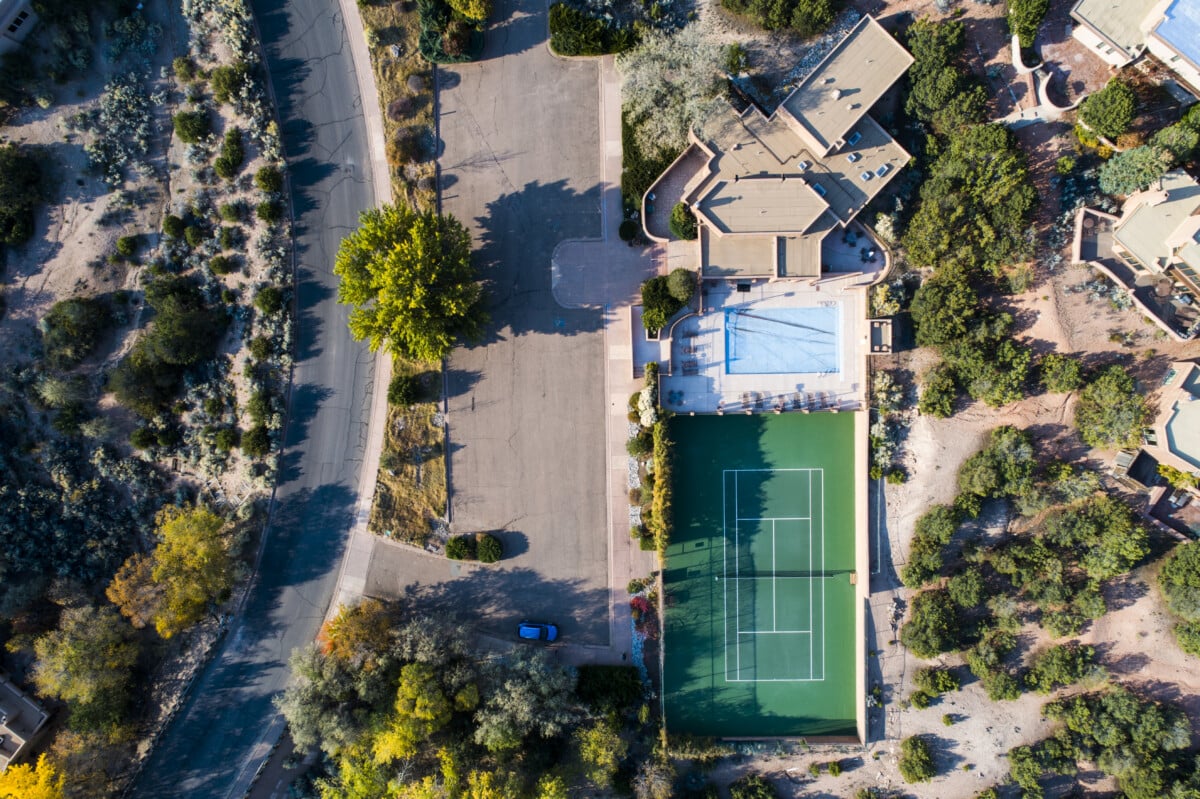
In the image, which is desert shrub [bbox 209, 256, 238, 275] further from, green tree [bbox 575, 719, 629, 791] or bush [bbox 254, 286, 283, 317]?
green tree [bbox 575, 719, 629, 791]

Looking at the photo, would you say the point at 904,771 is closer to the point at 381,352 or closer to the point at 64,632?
the point at 381,352

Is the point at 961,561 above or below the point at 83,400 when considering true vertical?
below

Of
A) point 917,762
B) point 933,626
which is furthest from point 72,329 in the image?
point 917,762

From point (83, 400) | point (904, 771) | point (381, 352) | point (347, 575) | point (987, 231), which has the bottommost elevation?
point (904, 771)

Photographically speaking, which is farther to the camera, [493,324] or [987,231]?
[493,324]

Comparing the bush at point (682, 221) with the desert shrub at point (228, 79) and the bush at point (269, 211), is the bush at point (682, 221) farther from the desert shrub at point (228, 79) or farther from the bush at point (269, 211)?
the desert shrub at point (228, 79)

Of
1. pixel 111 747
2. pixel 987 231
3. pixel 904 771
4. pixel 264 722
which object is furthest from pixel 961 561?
pixel 111 747
